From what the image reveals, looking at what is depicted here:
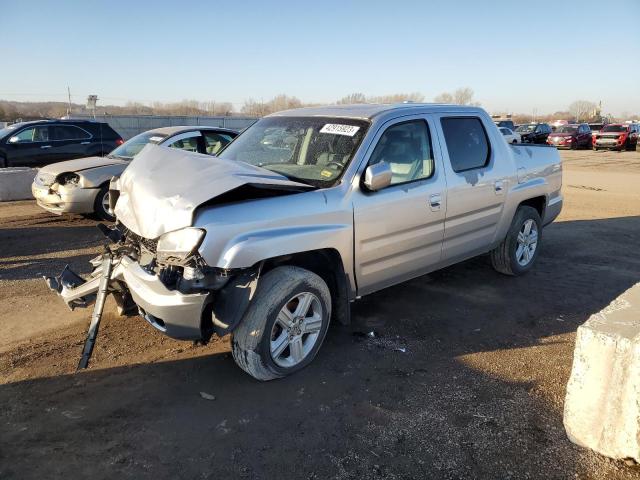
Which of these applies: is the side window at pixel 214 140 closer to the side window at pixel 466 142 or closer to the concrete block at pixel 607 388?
the side window at pixel 466 142

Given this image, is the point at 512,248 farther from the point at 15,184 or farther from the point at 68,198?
the point at 15,184

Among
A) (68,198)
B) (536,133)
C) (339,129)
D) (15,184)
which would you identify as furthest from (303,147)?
(536,133)

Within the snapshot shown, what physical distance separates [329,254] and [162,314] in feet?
4.07

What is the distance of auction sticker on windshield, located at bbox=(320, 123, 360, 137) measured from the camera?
12.9 ft

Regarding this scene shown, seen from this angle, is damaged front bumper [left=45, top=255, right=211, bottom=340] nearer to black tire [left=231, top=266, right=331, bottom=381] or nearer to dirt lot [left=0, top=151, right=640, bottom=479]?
black tire [left=231, top=266, right=331, bottom=381]

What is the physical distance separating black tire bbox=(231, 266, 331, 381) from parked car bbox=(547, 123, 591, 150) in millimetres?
33308

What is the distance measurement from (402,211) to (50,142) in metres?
11.0

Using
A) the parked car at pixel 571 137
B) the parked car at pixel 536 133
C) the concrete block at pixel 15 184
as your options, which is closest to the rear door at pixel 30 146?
the concrete block at pixel 15 184

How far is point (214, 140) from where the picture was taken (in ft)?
27.9

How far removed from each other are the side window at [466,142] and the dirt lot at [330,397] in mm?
1371

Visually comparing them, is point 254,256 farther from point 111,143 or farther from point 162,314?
point 111,143

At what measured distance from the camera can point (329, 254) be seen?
11.9 ft

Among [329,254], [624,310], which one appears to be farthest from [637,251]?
[329,254]

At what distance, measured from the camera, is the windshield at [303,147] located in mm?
3822
